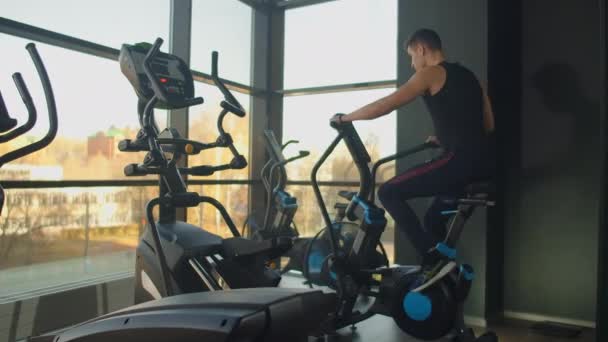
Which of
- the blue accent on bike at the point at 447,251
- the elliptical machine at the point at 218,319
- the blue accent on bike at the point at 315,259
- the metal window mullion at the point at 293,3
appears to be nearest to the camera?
the elliptical machine at the point at 218,319

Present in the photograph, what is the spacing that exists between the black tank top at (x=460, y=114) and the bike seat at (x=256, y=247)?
39.2 inches

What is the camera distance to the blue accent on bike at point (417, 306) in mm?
2523

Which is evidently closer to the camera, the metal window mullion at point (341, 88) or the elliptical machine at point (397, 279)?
the elliptical machine at point (397, 279)

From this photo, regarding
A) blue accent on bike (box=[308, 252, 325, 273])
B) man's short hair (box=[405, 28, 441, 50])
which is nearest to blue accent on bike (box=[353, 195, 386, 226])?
man's short hair (box=[405, 28, 441, 50])

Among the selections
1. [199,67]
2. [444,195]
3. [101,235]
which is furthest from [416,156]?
[101,235]

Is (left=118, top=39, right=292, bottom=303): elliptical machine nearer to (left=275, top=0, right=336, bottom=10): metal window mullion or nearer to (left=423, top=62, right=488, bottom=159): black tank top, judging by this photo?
(left=423, top=62, right=488, bottom=159): black tank top

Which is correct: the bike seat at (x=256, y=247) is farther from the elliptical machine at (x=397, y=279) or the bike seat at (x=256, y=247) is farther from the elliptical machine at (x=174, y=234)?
the elliptical machine at (x=397, y=279)

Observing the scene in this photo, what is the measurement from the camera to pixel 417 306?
256 centimetres

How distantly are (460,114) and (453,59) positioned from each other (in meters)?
1.16

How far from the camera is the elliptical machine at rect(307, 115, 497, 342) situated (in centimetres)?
250

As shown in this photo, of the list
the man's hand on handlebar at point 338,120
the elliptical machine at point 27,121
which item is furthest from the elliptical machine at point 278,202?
the elliptical machine at point 27,121

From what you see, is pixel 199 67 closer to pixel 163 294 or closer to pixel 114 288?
pixel 114 288

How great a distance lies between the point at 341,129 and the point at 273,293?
1837 mm

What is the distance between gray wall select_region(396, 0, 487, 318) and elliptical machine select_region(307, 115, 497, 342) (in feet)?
2.66
